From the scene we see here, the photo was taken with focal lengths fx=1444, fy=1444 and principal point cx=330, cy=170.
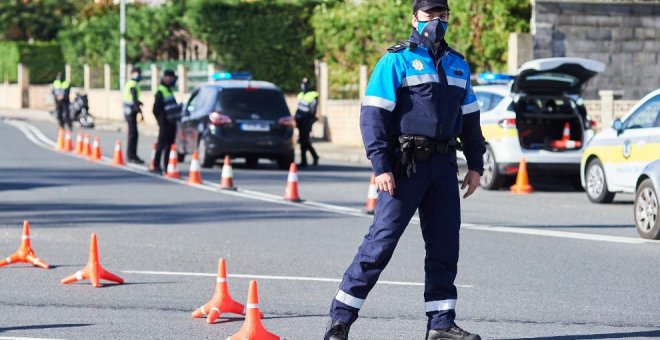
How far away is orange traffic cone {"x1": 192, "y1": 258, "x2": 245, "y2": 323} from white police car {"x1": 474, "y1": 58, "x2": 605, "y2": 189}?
39.6ft

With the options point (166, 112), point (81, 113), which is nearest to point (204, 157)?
point (166, 112)

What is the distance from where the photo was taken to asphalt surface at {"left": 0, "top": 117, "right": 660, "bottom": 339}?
29.5ft

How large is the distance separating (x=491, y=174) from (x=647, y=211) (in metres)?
6.77

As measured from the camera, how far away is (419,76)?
25.5 feet

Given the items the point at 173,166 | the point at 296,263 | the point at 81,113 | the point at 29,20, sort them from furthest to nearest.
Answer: the point at 29,20, the point at 81,113, the point at 173,166, the point at 296,263

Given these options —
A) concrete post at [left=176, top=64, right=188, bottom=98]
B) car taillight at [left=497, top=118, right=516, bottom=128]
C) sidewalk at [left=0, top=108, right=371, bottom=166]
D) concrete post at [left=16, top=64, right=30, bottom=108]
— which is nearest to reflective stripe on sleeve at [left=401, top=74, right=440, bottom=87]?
car taillight at [left=497, top=118, right=516, bottom=128]

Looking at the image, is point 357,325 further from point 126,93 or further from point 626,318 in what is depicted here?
point 126,93

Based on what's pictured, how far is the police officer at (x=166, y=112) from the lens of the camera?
23.5 metres

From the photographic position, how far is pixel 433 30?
7797 mm

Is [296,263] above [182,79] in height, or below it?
below

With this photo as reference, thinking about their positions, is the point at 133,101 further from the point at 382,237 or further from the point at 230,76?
the point at 382,237

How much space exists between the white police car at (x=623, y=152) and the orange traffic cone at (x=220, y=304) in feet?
26.6

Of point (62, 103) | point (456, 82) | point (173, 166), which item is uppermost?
point (456, 82)

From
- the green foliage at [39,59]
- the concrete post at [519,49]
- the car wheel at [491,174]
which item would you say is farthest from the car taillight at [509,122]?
the green foliage at [39,59]
